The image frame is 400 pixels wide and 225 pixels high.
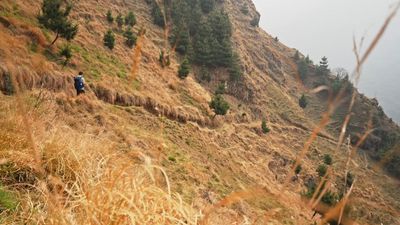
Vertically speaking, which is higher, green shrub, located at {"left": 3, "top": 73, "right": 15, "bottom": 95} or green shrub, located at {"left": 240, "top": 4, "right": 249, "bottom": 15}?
green shrub, located at {"left": 240, "top": 4, "right": 249, "bottom": 15}

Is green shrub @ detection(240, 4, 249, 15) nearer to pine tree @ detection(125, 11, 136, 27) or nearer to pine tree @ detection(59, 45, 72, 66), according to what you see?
pine tree @ detection(125, 11, 136, 27)

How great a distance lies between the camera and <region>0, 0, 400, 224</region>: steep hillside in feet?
6.12

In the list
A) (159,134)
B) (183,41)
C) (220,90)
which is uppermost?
(159,134)

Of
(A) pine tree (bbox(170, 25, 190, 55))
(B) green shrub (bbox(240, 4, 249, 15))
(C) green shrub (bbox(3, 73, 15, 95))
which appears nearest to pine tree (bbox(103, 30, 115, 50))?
(A) pine tree (bbox(170, 25, 190, 55))

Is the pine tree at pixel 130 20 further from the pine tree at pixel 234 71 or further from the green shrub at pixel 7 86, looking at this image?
the green shrub at pixel 7 86

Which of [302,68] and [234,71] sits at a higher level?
[302,68]

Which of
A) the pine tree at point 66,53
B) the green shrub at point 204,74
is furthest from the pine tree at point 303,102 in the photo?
the pine tree at point 66,53

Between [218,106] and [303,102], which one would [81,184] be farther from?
[303,102]

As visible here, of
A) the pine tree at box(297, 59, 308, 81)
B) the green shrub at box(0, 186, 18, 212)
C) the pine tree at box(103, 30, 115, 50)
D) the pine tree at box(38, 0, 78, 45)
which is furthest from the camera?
the pine tree at box(297, 59, 308, 81)

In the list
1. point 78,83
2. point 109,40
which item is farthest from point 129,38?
point 78,83

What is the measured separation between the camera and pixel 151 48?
125 ft

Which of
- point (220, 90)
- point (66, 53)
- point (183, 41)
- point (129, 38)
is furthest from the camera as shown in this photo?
point (183, 41)

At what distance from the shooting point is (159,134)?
5.13 meters

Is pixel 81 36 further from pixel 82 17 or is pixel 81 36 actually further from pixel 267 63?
pixel 267 63
